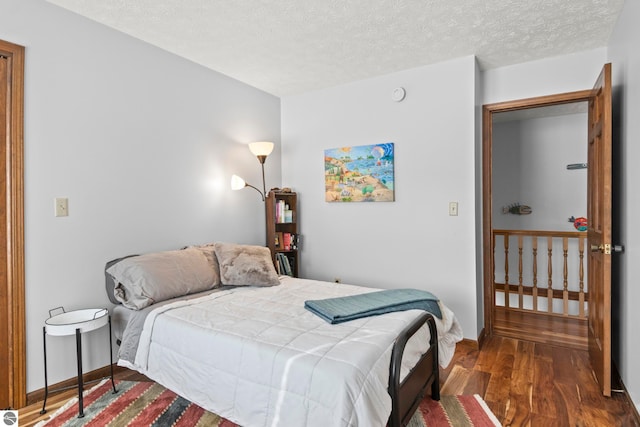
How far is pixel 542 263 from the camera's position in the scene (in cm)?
478

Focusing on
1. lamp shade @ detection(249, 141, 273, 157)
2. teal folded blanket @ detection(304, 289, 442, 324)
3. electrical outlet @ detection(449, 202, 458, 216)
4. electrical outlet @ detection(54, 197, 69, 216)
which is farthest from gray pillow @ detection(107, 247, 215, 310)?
electrical outlet @ detection(449, 202, 458, 216)

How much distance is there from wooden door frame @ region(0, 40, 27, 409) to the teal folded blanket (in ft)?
5.62

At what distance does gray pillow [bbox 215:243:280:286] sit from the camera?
2.74 meters

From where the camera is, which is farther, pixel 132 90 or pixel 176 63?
pixel 176 63

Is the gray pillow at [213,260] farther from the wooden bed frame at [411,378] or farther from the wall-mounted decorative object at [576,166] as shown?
the wall-mounted decorative object at [576,166]

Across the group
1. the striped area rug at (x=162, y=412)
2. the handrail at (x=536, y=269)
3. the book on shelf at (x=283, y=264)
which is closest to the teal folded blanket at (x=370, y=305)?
the striped area rug at (x=162, y=412)

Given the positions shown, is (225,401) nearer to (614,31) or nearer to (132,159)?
(132,159)

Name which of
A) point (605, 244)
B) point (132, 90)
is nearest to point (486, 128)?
point (605, 244)

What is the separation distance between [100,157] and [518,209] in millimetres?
4962

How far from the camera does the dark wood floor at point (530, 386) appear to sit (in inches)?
79.6

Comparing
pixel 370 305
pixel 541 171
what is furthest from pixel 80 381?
pixel 541 171

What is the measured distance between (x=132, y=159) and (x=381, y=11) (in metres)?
2.05

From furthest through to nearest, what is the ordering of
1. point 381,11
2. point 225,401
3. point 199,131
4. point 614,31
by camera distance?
point 199,131 → point 614,31 → point 381,11 → point 225,401

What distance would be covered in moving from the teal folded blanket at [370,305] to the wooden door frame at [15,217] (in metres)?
1.71
